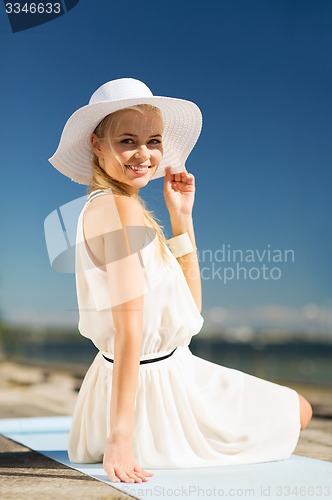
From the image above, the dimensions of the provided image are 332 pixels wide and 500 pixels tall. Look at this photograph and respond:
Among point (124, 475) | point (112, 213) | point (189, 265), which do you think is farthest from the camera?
point (189, 265)

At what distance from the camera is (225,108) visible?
3.66 meters

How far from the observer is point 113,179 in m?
1.61

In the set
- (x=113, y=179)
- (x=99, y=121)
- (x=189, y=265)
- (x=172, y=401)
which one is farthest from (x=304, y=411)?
(x=99, y=121)

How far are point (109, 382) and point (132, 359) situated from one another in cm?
17

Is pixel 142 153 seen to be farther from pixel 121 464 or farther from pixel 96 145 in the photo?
pixel 121 464

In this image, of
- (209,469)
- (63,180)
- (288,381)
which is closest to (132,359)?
(209,469)

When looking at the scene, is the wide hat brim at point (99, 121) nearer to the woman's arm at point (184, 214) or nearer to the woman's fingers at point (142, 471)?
the woman's arm at point (184, 214)

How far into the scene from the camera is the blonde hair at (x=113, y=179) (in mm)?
1569

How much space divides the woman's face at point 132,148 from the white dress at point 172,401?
3.6 inches

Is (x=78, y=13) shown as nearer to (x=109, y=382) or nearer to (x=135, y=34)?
(x=135, y=34)

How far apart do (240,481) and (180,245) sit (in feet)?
1.89

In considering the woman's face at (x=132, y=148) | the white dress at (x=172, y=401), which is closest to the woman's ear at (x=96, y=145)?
the woman's face at (x=132, y=148)

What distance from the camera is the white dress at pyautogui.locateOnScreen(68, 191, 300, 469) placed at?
1.52m

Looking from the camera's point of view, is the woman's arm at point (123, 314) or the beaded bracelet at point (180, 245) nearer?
the woman's arm at point (123, 314)
